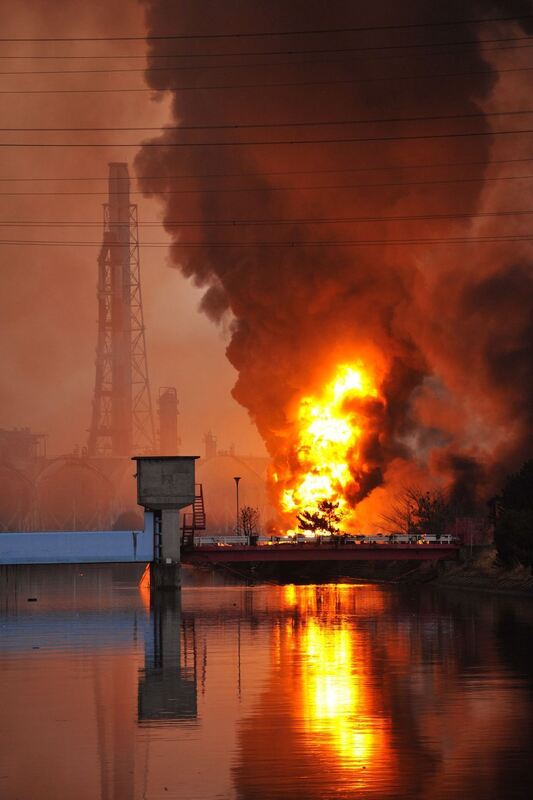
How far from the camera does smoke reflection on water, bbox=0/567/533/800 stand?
785 inches

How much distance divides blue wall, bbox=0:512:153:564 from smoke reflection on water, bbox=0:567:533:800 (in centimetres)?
3126

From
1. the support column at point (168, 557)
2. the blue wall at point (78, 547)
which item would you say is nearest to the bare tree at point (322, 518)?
the support column at point (168, 557)

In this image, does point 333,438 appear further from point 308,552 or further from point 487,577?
point 487,577

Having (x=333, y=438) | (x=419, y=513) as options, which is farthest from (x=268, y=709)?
(x=419, y=513)

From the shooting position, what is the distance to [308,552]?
87500 millimetres

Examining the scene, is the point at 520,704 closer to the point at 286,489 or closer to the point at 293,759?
the point at 293,759

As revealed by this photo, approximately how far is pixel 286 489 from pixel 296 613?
4619cm

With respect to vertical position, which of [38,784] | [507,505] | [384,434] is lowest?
[38,784]

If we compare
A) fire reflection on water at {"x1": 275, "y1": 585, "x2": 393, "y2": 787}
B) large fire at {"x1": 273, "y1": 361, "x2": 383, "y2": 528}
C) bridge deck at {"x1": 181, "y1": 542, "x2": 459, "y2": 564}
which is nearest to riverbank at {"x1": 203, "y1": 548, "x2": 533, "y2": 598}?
bridge deck at {"x1": 181, "y1": 542, "x2": 459, "y2": 564}

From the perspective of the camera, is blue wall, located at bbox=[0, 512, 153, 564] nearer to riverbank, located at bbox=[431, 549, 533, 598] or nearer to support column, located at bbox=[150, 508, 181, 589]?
support column, located at bbox=[150, 508, 181, 589]

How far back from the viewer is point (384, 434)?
350ft

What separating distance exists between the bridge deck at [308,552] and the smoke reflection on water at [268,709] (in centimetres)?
3236

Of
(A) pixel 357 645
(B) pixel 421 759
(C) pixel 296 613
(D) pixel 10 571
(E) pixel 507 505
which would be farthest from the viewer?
(D) pixel 10 571

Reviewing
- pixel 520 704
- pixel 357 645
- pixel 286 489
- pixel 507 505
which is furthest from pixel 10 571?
pixel 520 704
